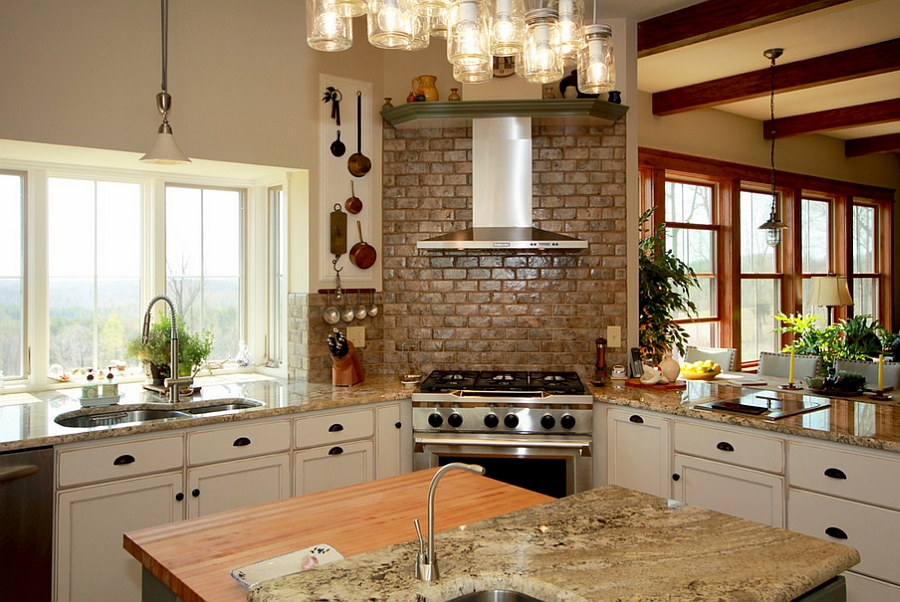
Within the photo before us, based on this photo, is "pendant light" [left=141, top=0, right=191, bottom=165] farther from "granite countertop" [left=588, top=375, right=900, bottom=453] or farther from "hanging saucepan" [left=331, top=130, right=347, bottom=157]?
"granite countertop" [left=588, top=375, right=900, bottom=453]

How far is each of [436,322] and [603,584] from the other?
3.13 metres

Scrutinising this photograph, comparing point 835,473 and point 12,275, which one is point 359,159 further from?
point 835,473

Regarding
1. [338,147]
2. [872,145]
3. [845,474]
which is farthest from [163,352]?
[872,145]

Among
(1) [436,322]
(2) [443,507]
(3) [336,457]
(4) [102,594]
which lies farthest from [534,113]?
(4) [102,594]

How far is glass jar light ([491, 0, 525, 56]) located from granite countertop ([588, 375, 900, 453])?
6.44 ft

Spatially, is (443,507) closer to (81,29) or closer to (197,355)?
(197,355)

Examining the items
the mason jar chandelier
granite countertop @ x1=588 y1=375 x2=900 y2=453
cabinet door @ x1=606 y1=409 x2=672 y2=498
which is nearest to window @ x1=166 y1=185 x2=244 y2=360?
granite countertop @ x1=588 y1=375 x2=900 y2=453

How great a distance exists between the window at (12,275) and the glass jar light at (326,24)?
2.64m

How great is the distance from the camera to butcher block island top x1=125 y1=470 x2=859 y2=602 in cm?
145

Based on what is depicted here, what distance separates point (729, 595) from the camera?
1.41 m

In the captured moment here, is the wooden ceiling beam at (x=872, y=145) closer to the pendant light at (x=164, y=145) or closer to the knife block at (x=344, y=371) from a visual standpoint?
the knife block at (x=344, y=371)

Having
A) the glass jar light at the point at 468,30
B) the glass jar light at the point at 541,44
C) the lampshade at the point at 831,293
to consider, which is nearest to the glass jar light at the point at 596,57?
the glass jar light at the point at 541,44

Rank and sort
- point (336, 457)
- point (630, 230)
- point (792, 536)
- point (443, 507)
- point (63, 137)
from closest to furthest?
point (792, 536), point (443, 507), point (63, 137), point (336, 457), point (630, 230)

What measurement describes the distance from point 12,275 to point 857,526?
12.9ft
